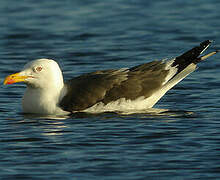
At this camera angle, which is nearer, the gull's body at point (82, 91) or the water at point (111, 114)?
the water at point (111, 114)

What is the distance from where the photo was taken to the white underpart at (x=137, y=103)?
47.0 feet

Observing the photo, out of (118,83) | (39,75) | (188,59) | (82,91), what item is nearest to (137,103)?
(118,83)

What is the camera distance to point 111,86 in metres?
14.3

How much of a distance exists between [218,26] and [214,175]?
1245cm

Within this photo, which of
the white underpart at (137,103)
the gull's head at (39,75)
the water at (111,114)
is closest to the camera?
the water at (111,114)

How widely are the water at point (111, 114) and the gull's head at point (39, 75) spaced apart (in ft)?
2.11

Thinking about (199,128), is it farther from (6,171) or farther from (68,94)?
(6,171)

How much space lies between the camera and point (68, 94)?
14.3 metres

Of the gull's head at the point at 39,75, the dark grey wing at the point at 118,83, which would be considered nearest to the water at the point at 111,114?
the dark grey wing at the point at 118,83

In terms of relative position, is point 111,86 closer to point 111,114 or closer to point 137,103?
point 111,114

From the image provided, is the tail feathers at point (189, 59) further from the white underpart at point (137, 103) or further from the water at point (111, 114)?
the water at point (111, 114)

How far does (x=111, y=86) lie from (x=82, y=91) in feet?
1.83

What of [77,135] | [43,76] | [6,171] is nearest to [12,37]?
[43,76]

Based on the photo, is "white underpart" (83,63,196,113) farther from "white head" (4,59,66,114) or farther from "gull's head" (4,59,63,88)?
"gull's head" (4,59,63,88)
